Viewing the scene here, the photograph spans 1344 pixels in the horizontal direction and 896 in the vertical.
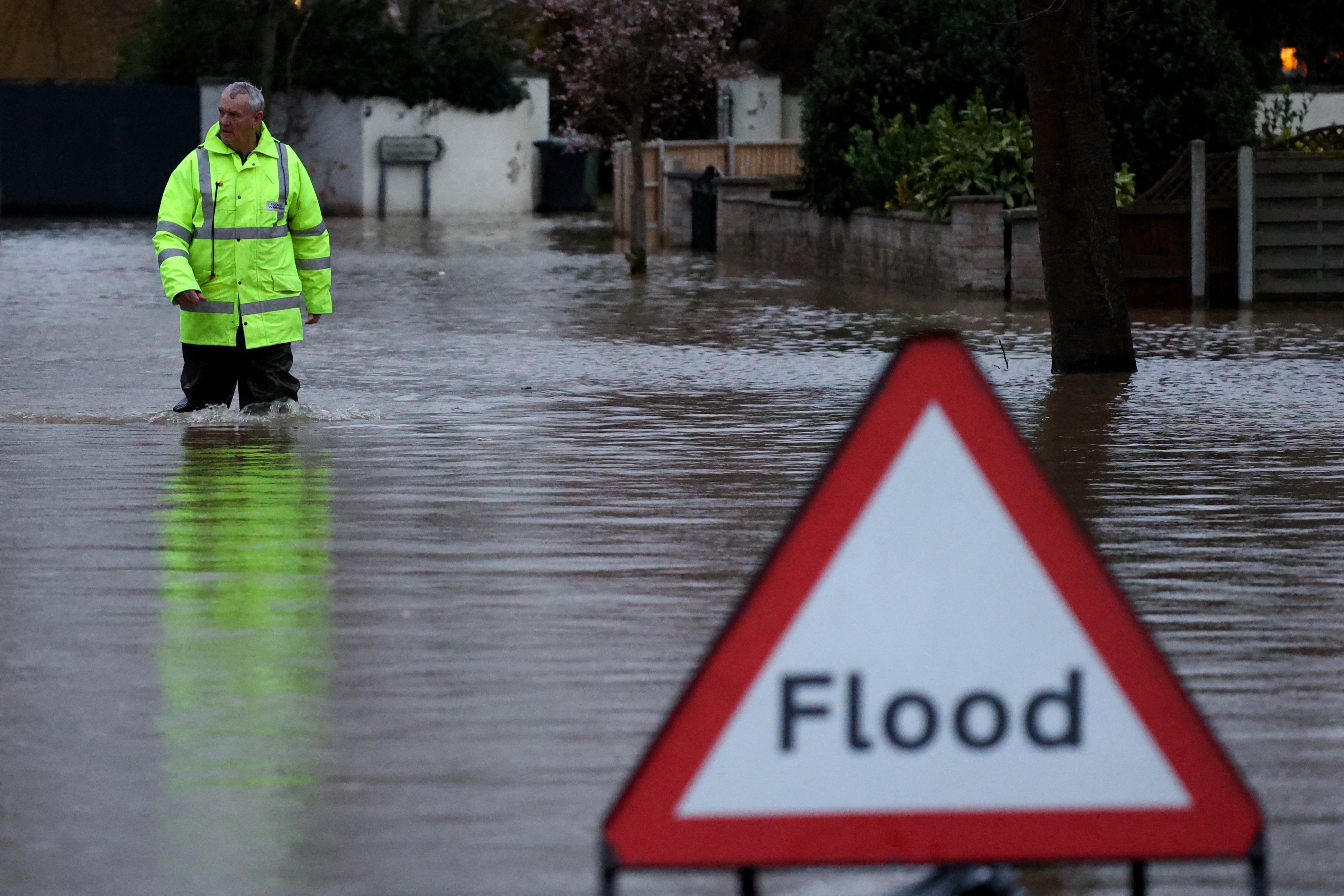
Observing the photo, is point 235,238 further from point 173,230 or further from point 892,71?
point 892,71

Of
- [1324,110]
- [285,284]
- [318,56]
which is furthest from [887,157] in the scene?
[318,56]

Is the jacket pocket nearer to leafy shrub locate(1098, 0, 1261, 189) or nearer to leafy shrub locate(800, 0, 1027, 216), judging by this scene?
leafy shrub locate(1098, 0, 1261, 189)

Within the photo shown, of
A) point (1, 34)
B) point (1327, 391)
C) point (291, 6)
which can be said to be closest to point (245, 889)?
point (1327, 391)

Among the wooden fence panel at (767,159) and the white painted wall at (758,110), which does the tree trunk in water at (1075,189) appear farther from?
the white painted wall at (758,110)

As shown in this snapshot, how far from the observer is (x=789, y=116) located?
4616 centimetres

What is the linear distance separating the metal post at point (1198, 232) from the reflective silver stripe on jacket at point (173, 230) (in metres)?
11.6

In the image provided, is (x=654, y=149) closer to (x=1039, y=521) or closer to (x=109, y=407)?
(x=109, y=407)

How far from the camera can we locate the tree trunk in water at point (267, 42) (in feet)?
148

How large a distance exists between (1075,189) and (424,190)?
34679mm

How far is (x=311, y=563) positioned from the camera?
24.9 feet

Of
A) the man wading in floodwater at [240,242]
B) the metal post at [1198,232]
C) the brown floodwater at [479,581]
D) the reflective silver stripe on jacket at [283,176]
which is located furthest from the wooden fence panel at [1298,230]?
the reflective silver stripe on jacket at [283,176]

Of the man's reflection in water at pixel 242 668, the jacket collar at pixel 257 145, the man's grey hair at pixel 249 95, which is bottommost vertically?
the man's reflection in water at pixel 242 668

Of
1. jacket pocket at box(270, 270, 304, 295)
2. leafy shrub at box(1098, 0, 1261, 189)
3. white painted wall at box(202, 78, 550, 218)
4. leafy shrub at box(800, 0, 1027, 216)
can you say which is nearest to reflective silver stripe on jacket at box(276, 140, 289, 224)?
jacket pocket at box(270, 270, 304, 295)

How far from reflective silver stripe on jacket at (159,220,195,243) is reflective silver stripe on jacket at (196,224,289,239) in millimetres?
98
